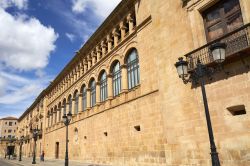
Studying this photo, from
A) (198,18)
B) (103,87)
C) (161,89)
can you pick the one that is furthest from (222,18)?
(103,87)

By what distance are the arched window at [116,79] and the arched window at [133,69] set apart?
1.49 m

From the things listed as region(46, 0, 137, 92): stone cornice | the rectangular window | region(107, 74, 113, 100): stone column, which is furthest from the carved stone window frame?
region(107, 74, 113, 100): stone column

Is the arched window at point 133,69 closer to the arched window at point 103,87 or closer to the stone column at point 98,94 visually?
the arched window at point 103,87

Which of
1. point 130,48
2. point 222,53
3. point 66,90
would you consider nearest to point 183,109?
point 222,53

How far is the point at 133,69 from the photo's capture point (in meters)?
17.2

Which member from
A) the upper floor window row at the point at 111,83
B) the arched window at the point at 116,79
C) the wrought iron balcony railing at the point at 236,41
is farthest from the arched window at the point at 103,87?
the wrought iron balcony railing at the point at 236,41

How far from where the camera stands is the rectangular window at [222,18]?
965 cm

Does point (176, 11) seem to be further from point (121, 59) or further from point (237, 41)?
point (121, 59)

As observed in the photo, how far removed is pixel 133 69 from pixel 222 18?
813 cm

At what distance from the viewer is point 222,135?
919cm

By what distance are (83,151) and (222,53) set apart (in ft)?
62.3

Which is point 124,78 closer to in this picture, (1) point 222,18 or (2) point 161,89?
(2) point 161,89

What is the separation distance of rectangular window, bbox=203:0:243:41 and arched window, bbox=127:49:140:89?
6743mm

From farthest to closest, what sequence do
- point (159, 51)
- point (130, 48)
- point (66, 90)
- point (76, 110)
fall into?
point (66, 90), point (76, 110), point (130, 48), point (159, 51)
